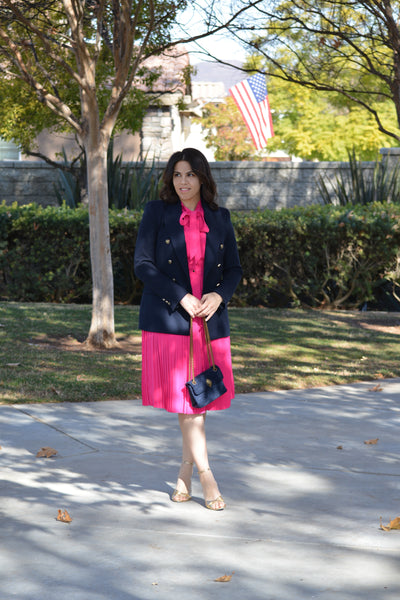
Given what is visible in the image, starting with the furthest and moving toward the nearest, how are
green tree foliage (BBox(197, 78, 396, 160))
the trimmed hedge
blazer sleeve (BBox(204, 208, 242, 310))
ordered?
1. green tree foliage (BBox(197, 78, 396, 160))
2. the trimmed hedge
3. blazer sleeve (BBox(204, 208, 242, 310))

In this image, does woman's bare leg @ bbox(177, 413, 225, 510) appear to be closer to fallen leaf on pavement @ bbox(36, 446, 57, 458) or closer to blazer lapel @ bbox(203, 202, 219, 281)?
blazer lapel @ bbox(203, 202, 219, 281)

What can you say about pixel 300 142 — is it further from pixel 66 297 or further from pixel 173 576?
pixel 173 576

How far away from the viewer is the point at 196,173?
4164mm

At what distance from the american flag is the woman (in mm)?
20364

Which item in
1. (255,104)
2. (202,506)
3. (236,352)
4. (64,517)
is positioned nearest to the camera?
(64,517)

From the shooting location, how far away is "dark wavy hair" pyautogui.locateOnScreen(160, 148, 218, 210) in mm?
4164

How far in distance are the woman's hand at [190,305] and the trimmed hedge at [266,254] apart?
813 centimetres

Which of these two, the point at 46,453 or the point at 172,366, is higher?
the point at 172,366

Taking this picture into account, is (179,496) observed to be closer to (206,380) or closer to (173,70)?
(206,380)

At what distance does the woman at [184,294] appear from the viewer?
4.10m

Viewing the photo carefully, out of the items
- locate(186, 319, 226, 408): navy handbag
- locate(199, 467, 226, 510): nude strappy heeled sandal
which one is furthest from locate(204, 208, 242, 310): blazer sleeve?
locate(199, 467, 226, 510): nude strappy heeled sandal

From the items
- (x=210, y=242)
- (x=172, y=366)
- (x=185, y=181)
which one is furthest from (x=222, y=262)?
(x=172, y=366)

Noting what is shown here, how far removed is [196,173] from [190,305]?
2.31 feet

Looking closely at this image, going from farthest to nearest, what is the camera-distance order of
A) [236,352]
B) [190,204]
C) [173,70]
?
[173,70] < [236,352] < [190,204]
